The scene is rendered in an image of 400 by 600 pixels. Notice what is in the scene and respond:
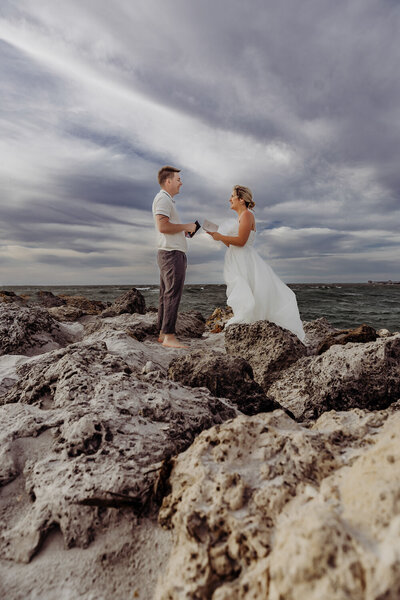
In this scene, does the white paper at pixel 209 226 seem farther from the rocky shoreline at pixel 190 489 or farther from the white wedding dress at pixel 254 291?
the rocky shoreline at pixel 190 489

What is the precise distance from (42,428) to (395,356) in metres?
2.60

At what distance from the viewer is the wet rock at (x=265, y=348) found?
12.3 ft

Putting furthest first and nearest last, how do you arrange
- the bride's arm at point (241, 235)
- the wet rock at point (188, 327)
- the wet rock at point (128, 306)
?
the wet rock at point (128, 306) < the wet rock at point (188, 327) < the bride's arm at point (241, 235)

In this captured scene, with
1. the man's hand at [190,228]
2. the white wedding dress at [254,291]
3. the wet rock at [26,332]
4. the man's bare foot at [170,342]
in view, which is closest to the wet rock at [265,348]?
the white wedding dress at [254,291]

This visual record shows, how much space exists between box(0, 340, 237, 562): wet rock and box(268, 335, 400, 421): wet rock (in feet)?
2.94

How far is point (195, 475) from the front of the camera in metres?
1.42

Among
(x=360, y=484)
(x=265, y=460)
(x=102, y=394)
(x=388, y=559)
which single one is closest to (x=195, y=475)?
(x=265, y=460)

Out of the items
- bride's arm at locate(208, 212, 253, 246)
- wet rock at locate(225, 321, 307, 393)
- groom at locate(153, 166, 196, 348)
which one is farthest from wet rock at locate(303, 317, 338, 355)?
groom at locate(153, 166, 196, 348)

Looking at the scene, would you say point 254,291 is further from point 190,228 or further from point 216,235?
point 190,228

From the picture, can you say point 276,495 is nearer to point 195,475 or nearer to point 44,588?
point 195,475

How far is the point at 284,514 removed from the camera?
115 cm

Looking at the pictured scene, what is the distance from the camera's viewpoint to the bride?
475cm

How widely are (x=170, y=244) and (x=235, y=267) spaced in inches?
39.9

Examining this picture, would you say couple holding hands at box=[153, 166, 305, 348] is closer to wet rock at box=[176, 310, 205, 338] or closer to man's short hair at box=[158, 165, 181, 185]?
man's short hair at box=[158, 165, 181, 185]
